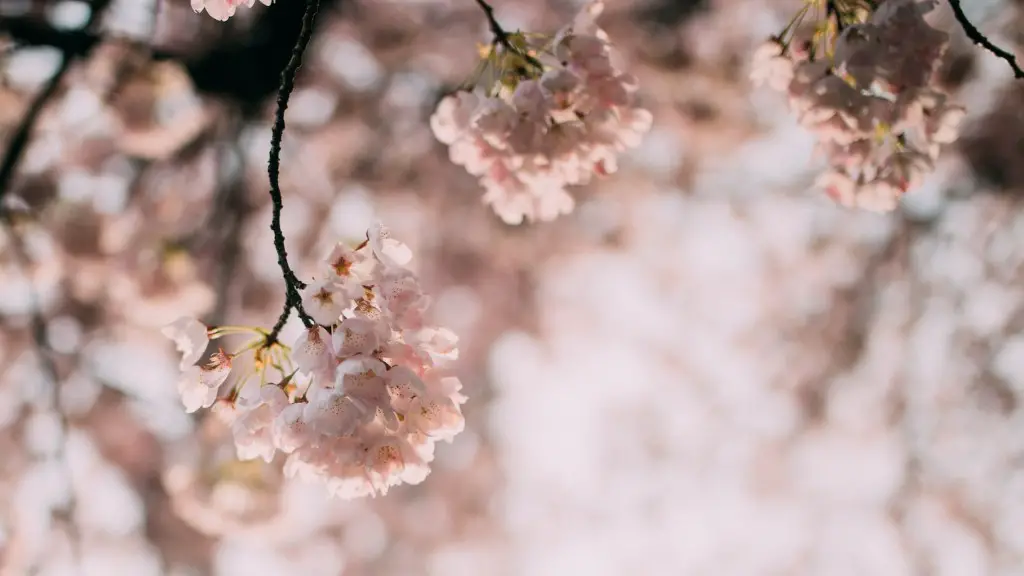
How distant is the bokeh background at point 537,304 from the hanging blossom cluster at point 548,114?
1.03 m

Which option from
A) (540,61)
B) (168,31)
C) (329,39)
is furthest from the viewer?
(329,39)

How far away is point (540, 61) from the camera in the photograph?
795mm

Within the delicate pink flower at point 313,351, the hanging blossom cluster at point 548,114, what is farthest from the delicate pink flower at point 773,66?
the delicate pink flower at point 313,351

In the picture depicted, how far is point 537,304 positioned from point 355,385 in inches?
125

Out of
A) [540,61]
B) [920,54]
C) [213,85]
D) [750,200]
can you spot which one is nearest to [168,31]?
[213,85]

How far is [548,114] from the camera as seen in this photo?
0.75 meters

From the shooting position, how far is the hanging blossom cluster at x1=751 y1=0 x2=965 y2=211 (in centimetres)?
67

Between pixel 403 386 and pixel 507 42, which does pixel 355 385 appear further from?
pixel 507 42

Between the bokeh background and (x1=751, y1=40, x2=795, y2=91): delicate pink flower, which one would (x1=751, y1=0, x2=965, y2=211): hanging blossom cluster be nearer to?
(x1=751, y1=40, x2=795, y2=91): delicate pink flower

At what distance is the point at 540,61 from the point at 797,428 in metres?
3.74

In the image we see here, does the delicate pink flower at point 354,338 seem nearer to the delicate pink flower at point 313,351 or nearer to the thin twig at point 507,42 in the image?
the delicate pink flower at point 313,351

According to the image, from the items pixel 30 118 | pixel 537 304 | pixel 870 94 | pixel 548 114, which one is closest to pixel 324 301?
pixel 548 114

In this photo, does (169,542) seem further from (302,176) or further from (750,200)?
(750,200)

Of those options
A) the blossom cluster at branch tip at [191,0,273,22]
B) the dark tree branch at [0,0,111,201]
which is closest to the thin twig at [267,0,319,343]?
the blossom cluster at branch tip at [191,0,273,22]
